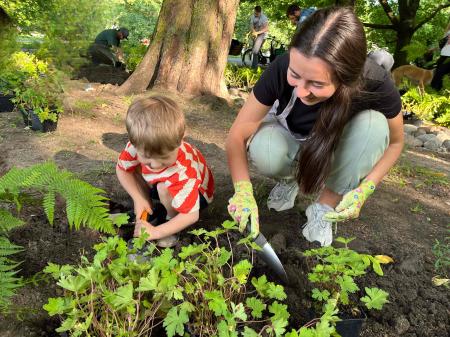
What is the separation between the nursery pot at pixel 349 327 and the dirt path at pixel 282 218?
0.17 m

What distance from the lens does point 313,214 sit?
221 centimetres

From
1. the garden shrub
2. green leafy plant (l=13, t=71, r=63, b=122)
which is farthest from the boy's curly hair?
the garden shrub

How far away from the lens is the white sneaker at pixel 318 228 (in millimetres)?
2115

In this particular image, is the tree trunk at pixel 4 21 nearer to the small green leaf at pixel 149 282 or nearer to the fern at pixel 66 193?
the fern at pixel 66 193

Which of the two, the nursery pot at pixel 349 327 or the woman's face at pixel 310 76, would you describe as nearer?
the nursery pot at pixel 349 327

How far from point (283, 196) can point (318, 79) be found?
1041 millimetres

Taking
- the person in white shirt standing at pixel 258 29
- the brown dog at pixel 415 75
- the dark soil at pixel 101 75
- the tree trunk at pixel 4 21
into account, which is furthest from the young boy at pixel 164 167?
the person in white shirt standing at pixel 258 29

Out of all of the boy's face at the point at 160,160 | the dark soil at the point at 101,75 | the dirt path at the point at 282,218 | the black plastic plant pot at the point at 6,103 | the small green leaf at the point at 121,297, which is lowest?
the dark soil at the point at 101,75

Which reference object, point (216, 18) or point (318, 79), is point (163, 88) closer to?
point (216, 18)

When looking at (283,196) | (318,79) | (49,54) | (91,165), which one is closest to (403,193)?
(283,196)

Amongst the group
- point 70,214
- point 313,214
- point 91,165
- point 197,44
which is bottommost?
point 91,165

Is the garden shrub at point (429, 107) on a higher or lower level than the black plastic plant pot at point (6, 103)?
higher

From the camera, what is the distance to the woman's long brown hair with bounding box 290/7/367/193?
1.60 m

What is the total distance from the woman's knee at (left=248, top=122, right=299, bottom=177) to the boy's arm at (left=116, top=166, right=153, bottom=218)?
71cm
